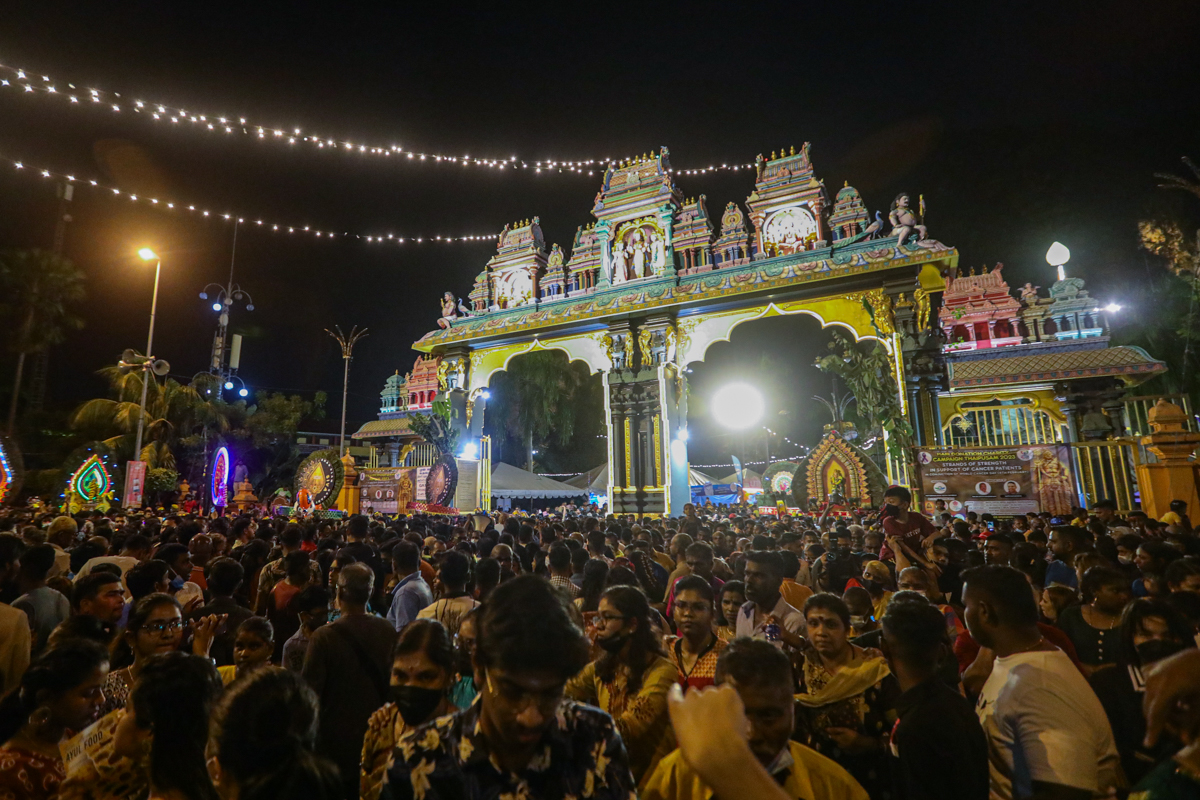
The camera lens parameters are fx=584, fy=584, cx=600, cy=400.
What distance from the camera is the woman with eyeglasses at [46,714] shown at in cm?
195

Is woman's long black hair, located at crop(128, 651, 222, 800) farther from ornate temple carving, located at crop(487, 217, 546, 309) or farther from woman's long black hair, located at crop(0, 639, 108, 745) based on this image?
ornate temple carving, located at crop(487, 217, 546, 309)

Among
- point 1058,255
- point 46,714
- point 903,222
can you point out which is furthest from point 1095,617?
point 1058,255

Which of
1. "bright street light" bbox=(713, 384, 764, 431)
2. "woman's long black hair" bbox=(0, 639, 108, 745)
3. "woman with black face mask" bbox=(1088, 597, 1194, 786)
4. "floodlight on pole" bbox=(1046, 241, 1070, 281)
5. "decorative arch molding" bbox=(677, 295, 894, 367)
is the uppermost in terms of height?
"floodlight on pole" bbox=(1046, 241, 1070, 281)

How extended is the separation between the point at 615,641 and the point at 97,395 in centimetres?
3402

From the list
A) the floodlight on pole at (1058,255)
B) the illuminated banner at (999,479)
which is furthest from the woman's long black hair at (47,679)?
the floodlight on pole at (1058,255)

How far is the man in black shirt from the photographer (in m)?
Answer: 2.04

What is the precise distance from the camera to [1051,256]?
917 inches

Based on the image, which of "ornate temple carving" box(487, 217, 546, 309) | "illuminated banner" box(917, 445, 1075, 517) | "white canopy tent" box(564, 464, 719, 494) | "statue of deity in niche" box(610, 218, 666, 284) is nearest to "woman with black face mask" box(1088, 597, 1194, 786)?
"illuminated banner" box(917, 445, 1075, 517)

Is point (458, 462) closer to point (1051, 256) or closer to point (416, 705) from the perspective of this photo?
point (416, 705)

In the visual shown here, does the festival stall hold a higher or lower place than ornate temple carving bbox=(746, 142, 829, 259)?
lower

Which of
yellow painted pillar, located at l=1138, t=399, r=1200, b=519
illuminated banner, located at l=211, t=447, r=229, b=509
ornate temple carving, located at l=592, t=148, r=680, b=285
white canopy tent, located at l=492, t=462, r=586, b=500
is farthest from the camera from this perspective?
white canopy tent, located at l=492, t=462, r=586, b=500

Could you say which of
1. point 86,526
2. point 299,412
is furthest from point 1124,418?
point 299,412

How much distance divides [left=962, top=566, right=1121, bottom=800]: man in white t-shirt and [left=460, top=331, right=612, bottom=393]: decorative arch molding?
56.1 ft

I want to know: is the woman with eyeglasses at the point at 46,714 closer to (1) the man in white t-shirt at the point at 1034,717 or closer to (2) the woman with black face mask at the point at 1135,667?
(1) the man in white t-shirt at the point at 1034,717
